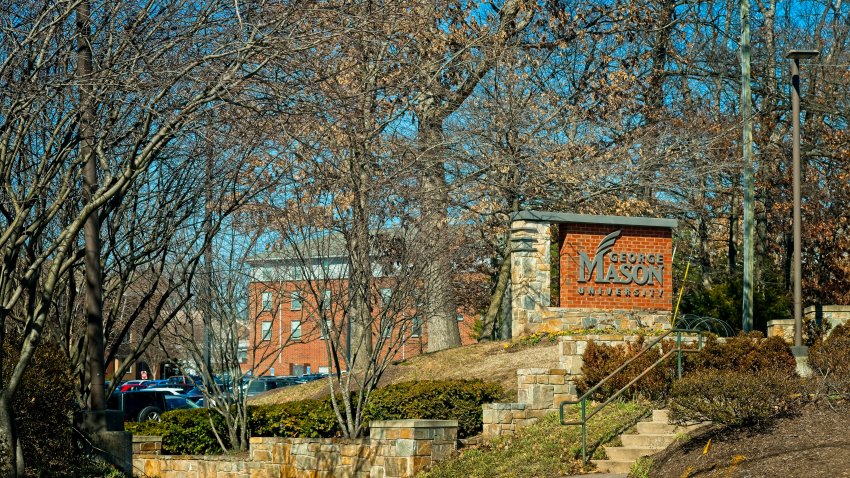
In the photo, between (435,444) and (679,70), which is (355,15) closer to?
(435,444)

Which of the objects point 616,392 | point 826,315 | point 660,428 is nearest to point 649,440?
point 660,428

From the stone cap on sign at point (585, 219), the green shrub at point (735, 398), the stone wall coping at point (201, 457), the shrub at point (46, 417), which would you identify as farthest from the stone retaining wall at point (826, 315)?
the shrub at point (46, 417)

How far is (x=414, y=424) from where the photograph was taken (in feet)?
53.0

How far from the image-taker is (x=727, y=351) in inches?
715

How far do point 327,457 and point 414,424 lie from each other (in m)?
2.00

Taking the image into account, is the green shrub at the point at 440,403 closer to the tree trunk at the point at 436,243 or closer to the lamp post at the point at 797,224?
the tree trunk at the point at 436,243

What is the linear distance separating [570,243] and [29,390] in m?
13.6

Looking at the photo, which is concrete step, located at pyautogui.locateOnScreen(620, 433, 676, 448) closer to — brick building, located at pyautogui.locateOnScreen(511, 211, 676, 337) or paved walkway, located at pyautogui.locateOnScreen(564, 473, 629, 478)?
paved walkway, located at pyautogui.locateOnScreen(564, 473, 629, 478)

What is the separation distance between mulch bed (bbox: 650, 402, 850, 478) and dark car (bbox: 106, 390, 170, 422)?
64.6 ft

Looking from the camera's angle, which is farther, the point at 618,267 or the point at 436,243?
the point at 618,267

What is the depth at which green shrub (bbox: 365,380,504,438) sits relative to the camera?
57.3 ft

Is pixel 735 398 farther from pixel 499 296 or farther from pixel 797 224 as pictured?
pixel 499 296

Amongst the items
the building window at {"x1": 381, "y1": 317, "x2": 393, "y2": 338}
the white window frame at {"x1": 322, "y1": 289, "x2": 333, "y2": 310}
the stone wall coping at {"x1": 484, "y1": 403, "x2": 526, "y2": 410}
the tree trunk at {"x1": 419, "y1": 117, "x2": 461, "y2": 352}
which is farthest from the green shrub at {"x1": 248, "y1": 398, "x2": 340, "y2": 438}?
the tree trunk at {"x1": 419, "y1": 117, "x2": 461, "y2": 352}

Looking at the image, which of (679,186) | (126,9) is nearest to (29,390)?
(126,9)
